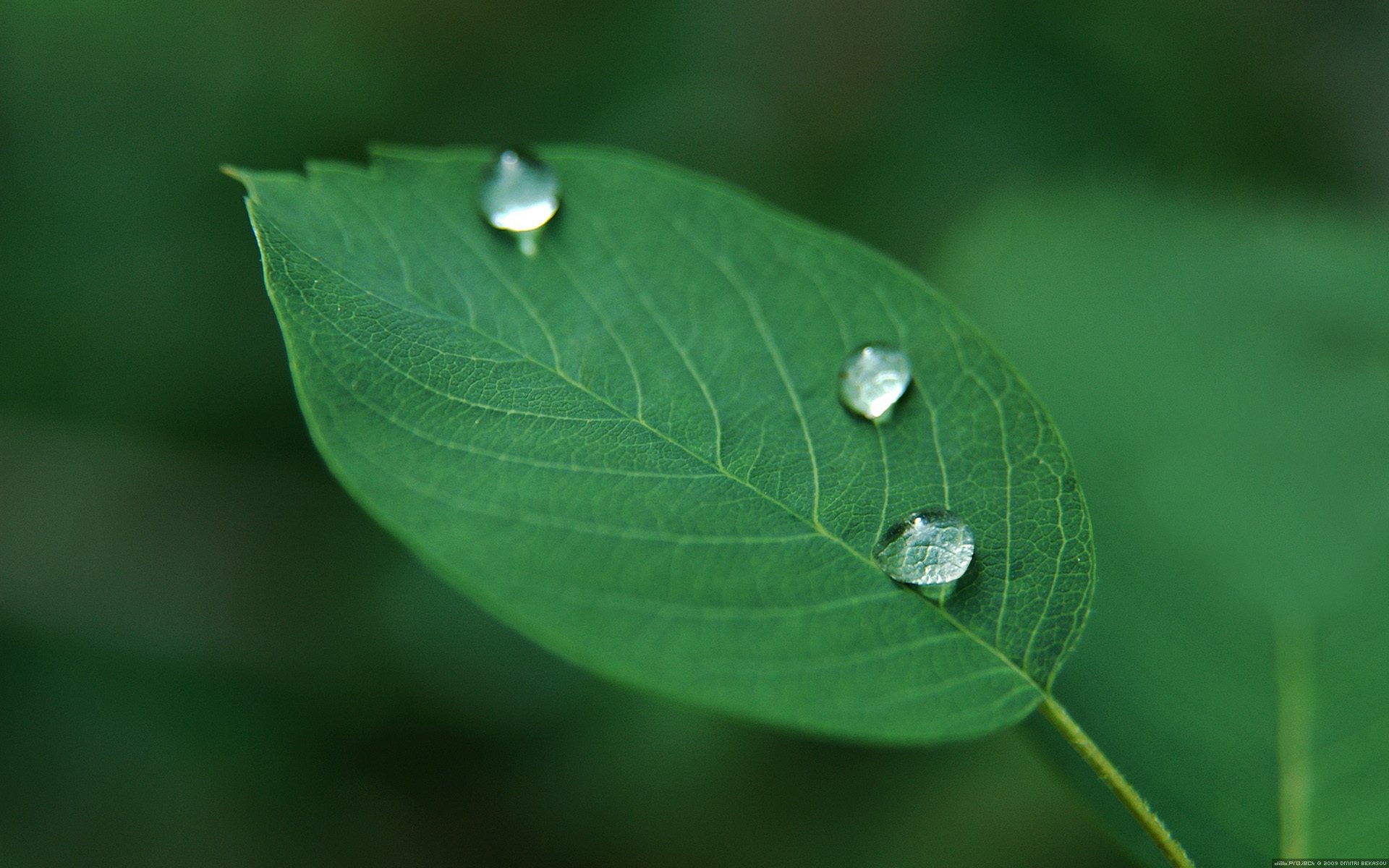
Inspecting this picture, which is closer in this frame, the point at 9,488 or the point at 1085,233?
the point at 1085,233

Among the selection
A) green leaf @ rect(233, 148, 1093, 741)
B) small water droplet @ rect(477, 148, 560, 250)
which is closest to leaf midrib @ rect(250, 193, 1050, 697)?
green leaf @ rect(233, 148, 1093, 741)

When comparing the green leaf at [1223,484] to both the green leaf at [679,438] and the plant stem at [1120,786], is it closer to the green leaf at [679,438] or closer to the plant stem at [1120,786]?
the plant stem at [1120,786]

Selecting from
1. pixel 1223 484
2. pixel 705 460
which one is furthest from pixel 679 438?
pixel 1223 484

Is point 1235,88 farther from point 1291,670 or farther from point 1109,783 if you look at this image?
point 1109,783

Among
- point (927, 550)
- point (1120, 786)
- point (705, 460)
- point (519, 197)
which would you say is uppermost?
point (519, 197)

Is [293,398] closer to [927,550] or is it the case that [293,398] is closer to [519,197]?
[519,197]

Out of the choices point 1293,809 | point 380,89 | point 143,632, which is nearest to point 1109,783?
point 1293,809
